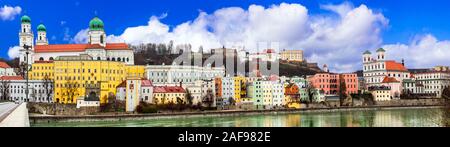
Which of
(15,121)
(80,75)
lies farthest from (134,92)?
(15,121)

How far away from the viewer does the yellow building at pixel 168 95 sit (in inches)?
584

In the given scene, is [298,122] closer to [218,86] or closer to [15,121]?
[218,86]

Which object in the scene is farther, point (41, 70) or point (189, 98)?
point (41, 70)

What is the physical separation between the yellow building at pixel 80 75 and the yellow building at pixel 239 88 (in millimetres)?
3637

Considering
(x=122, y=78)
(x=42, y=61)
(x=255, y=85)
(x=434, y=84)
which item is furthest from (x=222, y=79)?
(x=434, y=84)

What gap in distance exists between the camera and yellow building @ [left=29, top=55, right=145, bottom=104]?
1523 centimetres

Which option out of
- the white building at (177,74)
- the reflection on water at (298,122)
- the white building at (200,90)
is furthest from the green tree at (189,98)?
the reflection on water at (298,122)

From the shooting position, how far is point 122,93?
14.7 meters

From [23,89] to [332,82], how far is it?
36.6 ft

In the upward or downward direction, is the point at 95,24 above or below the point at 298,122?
above

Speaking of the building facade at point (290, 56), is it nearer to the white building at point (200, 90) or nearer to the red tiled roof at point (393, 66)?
the white building at point (200, 90)

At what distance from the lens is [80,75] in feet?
51.6

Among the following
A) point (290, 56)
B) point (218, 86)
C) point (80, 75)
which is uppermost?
point (290, 56)

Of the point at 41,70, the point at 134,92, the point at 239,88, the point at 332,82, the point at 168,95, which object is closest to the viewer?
the point at 134,92
